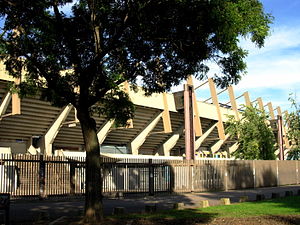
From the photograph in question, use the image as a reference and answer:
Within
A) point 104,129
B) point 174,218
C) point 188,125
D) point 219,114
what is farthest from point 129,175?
point 219,114

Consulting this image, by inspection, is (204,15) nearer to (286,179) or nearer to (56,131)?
(56,131)

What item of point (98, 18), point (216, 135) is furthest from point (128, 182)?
point (216, 135)

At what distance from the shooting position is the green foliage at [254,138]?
1481 inches

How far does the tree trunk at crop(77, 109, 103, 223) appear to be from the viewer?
10.2 meters

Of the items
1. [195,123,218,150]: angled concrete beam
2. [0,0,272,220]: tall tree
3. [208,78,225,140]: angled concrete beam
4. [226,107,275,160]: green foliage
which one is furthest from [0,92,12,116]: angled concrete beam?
[208,78,225,140]: angled concrete beam

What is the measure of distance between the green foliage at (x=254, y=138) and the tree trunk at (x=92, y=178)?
29.0 metres

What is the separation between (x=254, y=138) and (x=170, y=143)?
28.5ft

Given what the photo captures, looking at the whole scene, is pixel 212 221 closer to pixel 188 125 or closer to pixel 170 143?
pixel 188 125

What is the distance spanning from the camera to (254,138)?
3850 cm

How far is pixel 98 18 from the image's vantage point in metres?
11.3

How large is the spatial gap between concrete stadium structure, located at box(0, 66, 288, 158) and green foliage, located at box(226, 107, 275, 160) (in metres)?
4.06

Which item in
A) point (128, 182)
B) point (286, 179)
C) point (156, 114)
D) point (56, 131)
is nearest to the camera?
point (128, 182)

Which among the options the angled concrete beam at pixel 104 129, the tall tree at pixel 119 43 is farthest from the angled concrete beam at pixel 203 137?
the tall tree at pixel 119 43

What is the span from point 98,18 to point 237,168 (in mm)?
19259
